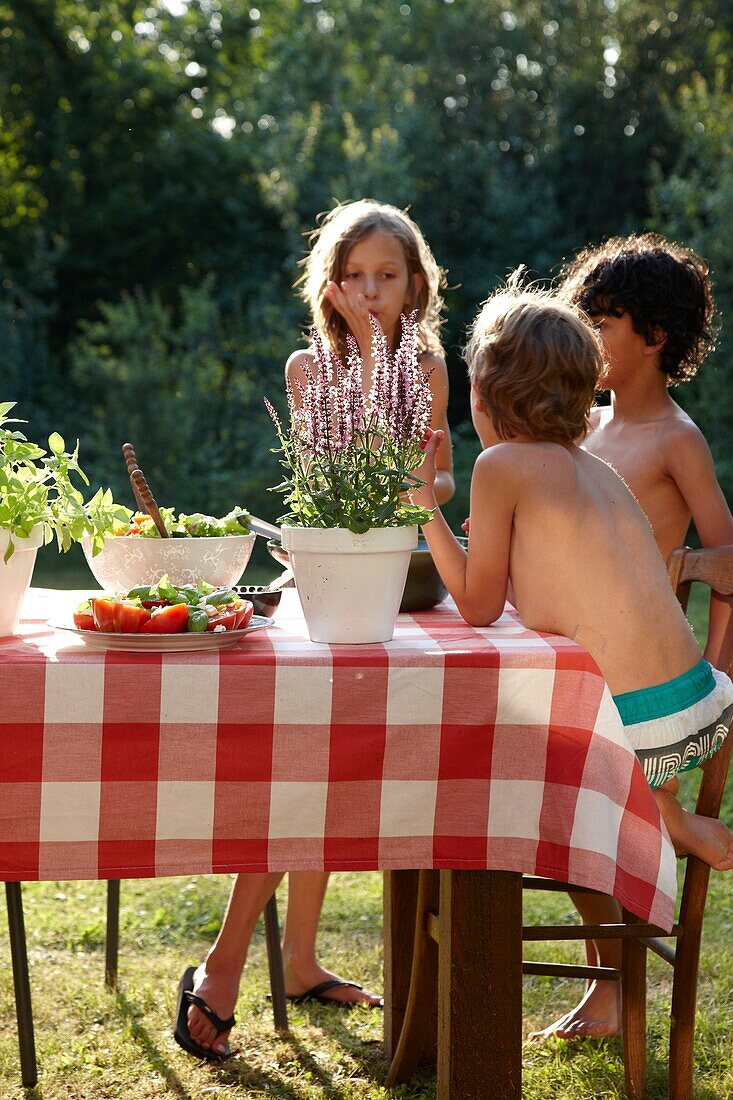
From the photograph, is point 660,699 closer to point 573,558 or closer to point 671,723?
Result: point 671,723

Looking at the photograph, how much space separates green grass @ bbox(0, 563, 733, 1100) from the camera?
240 cm

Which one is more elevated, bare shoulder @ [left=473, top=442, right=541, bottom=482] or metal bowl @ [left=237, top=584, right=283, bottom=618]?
bare shoulder @ [left=473, top=442, right=541, bottom=482]

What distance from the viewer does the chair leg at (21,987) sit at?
7.80 feet

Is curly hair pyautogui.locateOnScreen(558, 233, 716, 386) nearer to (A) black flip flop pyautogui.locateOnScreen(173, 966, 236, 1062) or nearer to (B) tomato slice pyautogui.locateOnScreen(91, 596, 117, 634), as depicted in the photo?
(B) tomato slice pyautogui.locateOnScreen(91, 596, 117, 634)

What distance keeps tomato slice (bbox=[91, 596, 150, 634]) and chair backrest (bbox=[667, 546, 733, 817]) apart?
102 cm

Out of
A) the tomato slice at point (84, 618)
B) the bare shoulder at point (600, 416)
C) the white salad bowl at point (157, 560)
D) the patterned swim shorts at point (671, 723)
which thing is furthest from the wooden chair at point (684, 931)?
the tomato slice at point (84, 618)

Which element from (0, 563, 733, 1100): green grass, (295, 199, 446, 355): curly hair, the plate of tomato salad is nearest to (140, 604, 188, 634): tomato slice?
the plate of tomato salad

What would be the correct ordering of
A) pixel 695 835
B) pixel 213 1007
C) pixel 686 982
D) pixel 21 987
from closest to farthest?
pixel 695 835 < pixel 686 982 < pixel 21 987 < pixel 213 1007

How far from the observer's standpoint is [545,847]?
1711mm

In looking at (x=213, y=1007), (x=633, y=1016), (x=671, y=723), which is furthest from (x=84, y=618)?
(x=633, y=1016)

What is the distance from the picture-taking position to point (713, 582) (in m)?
2.10

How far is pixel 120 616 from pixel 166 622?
7cm

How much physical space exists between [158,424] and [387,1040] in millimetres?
8242

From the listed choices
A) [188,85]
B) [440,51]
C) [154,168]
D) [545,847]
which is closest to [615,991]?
[545,847]
